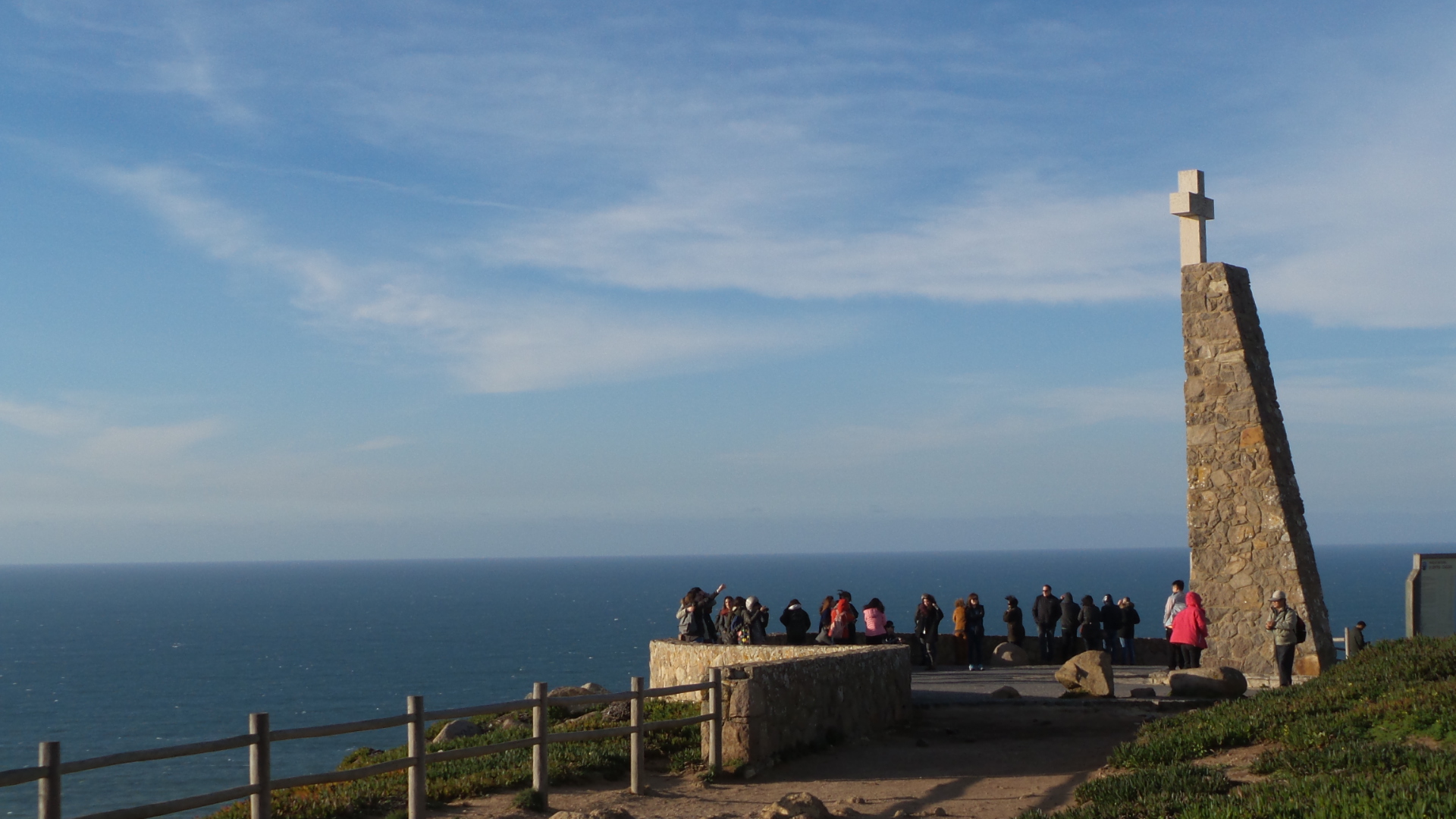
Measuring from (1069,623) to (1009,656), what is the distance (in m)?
1.45

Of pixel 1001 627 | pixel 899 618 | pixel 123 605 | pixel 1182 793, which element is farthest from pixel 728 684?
pixel 123 605

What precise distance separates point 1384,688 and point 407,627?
120691 millimetres

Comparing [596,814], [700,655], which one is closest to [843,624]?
[700,655]

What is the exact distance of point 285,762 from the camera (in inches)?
2068

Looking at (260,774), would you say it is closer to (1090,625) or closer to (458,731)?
(458,731)

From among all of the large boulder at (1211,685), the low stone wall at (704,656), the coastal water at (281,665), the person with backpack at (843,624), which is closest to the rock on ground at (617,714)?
the low stone wall at (704,656)

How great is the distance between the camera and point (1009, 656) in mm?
25453

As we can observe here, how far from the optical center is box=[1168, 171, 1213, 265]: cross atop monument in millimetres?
20672

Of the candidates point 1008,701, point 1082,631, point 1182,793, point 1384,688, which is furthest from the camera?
point 1082,631

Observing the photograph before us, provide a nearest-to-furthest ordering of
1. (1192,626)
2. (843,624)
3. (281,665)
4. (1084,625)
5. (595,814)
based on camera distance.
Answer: (595,814), (1192,626), (843,624), (1084,625), (281,665)

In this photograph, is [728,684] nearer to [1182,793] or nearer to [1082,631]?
[1182,793]

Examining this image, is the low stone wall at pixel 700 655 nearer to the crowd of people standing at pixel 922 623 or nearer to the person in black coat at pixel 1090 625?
the crowd of people standing at pixel 922 623

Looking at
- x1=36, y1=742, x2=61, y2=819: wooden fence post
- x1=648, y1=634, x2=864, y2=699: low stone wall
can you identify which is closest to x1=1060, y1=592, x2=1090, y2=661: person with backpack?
x1=648, y1=634, x2=864, y2=699: low stone wall

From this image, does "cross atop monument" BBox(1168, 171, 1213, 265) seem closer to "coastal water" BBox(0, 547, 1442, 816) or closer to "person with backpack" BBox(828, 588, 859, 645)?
"person with backpack" BBox(828, 588, 859, 645)
